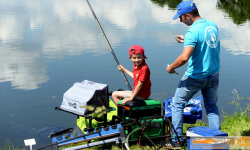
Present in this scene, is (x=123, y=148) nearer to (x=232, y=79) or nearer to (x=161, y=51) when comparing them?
(x=232, y=79)

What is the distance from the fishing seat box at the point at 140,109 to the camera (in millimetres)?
3548

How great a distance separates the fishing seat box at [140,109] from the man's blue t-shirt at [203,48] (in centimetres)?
64

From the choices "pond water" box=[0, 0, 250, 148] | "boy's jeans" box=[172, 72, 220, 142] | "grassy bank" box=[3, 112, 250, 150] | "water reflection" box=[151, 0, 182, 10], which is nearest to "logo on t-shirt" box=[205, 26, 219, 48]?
"boy's jeans" box=[172, 72, 220, 142]

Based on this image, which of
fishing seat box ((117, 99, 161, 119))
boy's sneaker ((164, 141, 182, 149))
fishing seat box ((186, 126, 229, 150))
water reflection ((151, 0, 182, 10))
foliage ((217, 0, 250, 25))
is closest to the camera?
fishing seat box ((186, 126, 229, 150))

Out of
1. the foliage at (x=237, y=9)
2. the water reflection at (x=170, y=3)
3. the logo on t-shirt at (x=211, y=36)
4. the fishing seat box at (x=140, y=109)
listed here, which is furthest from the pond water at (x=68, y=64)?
the water reflection at (x=170, y=3)

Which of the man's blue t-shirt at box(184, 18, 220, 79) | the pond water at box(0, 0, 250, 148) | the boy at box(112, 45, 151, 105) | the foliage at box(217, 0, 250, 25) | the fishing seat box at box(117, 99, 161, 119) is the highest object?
the man's blue t-shirt at box(184, 18, 220, 79)

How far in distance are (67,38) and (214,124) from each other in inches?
360

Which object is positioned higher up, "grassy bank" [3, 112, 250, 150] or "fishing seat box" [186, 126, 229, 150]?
"fishing seat box" [186, 126, 229, 150]

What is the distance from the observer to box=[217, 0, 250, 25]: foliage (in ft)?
58.1

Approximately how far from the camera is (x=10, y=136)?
16.3 ft

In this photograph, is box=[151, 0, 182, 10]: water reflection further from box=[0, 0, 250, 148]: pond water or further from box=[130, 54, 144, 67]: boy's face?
box=[130, 54, 144, 67]: boy's face

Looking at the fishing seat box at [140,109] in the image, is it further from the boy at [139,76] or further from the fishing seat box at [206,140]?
the fishing seat box at [206,140]

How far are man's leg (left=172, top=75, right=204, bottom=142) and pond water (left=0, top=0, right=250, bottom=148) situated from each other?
2188 mm

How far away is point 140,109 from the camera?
3.59 meters
